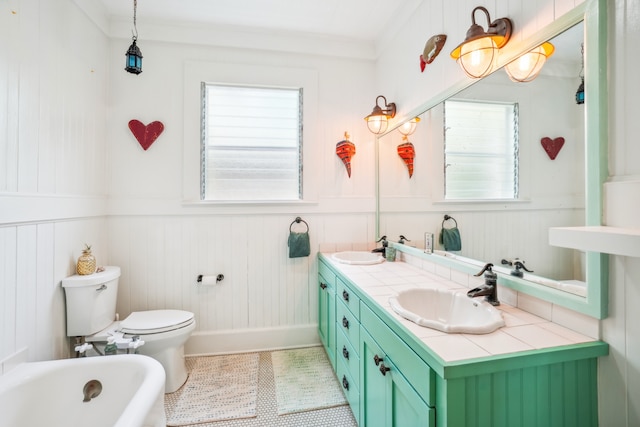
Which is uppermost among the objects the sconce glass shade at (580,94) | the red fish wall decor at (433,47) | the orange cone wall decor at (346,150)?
the red fish wall decor at (433,47)

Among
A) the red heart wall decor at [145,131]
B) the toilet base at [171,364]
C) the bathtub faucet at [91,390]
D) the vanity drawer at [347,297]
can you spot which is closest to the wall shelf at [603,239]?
the vanity drawer at [347,297]

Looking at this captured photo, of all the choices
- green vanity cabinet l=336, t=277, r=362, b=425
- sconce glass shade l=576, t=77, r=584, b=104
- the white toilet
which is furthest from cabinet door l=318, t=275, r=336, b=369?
sconce glass shade l=576, t=77, r=584, b=104

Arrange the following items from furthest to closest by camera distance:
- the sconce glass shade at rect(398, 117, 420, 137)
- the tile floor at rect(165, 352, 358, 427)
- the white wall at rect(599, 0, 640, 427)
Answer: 1. the sconce glass shade at rect(398, 117, 420, 137)
2. the tile floor at rect(165, 352, 358, 427)
3. the white wall at rect(599, 0, 640, 427)

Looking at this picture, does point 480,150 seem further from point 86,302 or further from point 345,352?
point 86,302

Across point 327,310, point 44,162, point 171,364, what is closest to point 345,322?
point 327,310

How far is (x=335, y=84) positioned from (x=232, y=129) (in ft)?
3.29

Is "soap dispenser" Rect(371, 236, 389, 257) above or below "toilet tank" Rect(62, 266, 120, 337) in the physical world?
above

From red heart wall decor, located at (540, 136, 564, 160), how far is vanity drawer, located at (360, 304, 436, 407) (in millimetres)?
918

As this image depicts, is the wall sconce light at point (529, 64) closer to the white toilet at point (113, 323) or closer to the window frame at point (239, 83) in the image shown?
the window frame at point (239, 83)

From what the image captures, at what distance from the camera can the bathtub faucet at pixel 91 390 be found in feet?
4.56

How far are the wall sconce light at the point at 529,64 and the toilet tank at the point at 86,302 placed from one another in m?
2.58

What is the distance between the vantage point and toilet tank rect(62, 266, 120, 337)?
1.80 meters

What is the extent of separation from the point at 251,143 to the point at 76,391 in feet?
6.35

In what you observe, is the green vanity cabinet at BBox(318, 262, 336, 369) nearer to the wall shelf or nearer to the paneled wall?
the wall shelf
